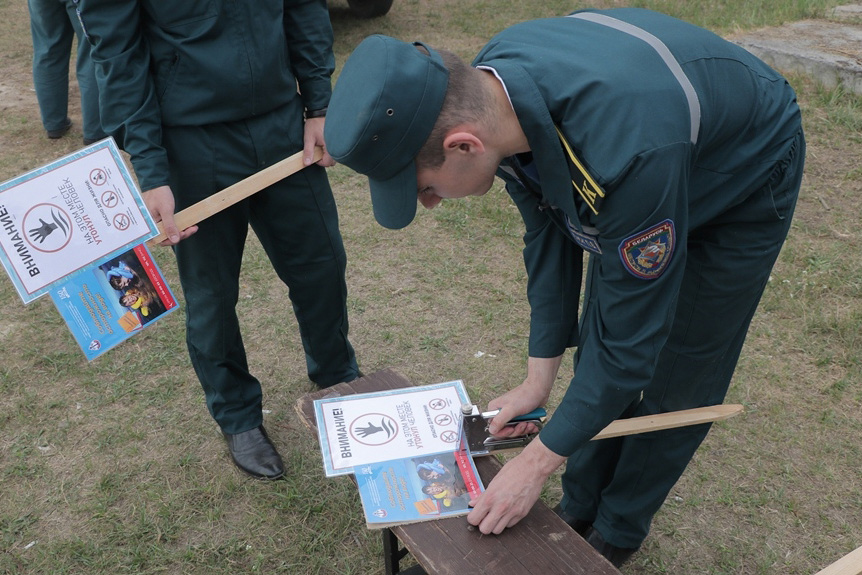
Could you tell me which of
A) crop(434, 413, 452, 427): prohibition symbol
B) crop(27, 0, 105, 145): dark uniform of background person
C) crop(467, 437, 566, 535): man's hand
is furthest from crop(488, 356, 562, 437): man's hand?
crop(27, 0, 105, 145): dark uniform of background person

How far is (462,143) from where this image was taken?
54.2 inches

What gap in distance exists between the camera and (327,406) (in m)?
2.00

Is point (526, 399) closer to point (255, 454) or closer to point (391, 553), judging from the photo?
point (391, 553)

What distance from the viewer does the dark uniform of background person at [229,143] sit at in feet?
6.97

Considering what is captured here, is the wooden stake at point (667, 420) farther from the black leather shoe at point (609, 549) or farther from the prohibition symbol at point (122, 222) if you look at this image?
the prohibition symbol at point (122, 222)

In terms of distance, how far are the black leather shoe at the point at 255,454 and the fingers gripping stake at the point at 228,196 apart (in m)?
0.84

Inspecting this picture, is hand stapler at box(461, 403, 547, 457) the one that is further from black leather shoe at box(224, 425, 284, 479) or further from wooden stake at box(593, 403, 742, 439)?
black leather shoe at box(224, 425, 284, 479)

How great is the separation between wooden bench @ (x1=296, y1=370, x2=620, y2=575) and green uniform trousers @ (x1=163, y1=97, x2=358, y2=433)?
3.76 feet

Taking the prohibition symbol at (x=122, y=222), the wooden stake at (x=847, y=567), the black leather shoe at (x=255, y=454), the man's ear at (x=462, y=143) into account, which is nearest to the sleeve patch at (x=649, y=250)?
the man's ear at (x=462, y=143)

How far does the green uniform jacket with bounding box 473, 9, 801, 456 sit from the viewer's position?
136 cm

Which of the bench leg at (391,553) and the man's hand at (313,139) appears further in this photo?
the man's hand at (313,139)

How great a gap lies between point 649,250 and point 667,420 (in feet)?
2.02

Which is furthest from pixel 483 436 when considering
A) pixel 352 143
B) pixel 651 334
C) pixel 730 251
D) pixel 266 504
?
pixel 266 504

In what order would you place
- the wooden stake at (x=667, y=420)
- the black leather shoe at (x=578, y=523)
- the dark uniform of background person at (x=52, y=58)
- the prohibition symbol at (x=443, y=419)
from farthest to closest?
the dark uniform of background person at (x=52, y=58), the black leather shoe at (x=578, y=523), the prohibition symbol at (x=443, y=419), the wooden stake at (x=667, y=420)
